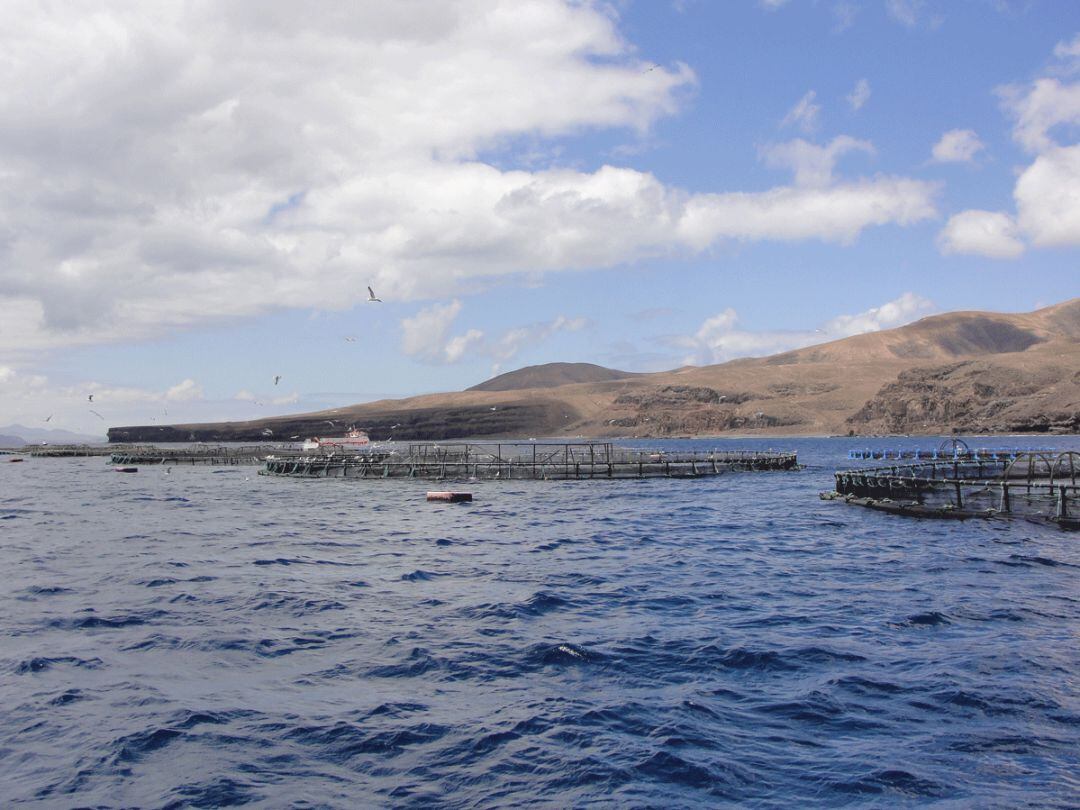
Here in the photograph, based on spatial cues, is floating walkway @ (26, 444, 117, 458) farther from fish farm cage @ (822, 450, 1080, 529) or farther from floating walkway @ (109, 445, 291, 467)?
fish farm cage @ (822, 450, 1080, 529)

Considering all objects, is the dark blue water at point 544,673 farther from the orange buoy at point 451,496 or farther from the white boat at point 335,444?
the white boat at point 335,444

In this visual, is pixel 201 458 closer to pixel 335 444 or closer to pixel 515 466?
pixel 335 444

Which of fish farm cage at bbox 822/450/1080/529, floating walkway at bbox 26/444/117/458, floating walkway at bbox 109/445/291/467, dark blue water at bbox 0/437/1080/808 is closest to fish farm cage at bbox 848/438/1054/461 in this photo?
fish farm cage at bbox 822/450/1080/529

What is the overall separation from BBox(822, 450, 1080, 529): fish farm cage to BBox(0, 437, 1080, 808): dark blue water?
5923 mm

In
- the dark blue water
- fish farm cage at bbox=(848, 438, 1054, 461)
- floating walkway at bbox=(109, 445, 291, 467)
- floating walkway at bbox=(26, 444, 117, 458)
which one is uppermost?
floating walkway at bbox=(26, 444, 117, 458)

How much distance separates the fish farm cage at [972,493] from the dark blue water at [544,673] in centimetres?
592

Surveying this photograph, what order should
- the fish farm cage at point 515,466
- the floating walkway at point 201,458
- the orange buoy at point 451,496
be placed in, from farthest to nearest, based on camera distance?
the floating walkway at point 201,458, the fish farm cage at point 515,466, the orange buoy at point 451,496

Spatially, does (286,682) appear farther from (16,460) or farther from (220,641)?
(16,460)

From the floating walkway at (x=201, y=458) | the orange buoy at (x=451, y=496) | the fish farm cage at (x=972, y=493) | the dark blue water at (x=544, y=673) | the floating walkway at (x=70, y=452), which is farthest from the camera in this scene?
the floating walkway at (x=70, y=452)

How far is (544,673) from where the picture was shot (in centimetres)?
1936

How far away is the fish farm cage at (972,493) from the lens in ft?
153

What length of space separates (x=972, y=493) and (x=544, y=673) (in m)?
47.4

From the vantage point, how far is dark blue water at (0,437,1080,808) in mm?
13602

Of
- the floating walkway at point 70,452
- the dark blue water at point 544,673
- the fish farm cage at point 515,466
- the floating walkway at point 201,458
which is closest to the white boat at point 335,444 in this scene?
the floating walkway at point 201,458
